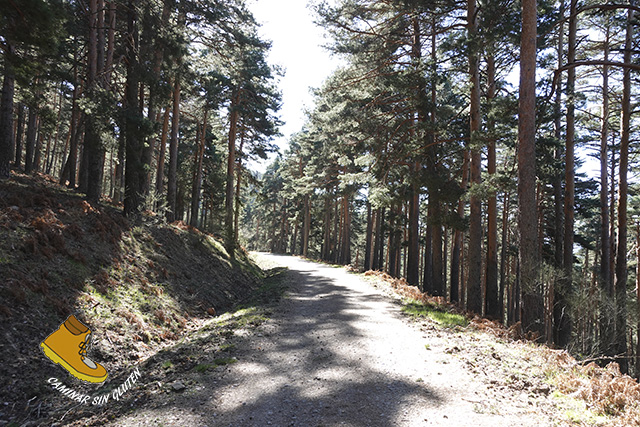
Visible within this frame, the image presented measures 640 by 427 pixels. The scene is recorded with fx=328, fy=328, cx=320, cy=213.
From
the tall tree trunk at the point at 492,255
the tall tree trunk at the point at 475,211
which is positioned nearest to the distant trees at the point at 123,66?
the tall tree trunk at the point at 475,211

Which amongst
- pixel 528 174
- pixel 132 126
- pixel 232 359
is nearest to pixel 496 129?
pixel 528 174

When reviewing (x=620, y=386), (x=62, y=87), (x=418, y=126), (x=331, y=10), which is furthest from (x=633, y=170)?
(x=62, y=87)

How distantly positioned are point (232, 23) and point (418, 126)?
8830 mm

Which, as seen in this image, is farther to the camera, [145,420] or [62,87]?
[62,87]

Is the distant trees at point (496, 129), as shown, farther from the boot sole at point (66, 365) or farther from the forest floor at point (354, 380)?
the boot sole at point (66, 365)

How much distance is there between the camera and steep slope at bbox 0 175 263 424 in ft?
14.9

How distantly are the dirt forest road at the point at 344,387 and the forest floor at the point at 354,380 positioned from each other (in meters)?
0.02

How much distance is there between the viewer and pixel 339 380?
4.74 metres

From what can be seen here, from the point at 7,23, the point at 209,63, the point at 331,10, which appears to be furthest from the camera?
the point at 209,63

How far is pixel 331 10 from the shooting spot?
1364 centimetres

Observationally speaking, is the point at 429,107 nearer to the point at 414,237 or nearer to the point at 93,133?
the point at 414,237

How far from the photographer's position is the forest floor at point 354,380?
→ 146 inches

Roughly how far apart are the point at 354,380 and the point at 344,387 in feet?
0.95

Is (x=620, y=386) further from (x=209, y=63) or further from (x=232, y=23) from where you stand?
(x=209, y=63)
